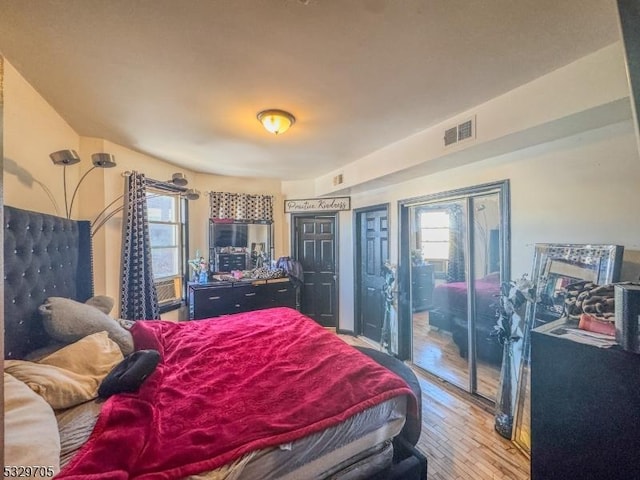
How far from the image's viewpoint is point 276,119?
216 centimetres

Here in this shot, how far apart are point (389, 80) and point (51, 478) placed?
232 centimetres

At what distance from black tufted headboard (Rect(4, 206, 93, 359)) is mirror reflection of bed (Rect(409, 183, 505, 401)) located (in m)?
3.26

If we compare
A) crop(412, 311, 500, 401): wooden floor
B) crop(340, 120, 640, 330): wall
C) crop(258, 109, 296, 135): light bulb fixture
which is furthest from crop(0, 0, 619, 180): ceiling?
crop(412, 311, 500, 401): wooden floor

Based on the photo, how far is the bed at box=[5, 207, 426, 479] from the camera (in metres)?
1.07

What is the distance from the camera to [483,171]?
251cm

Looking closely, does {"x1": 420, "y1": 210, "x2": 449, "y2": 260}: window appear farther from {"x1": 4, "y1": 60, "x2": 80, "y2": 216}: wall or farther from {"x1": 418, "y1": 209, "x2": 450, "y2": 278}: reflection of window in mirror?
{"x1": 4, "y1": 60, "x2": 80, "y2": 216}: wall

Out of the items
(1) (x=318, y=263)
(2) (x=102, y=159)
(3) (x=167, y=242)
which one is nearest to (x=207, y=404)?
(2) (x=102, y=159)

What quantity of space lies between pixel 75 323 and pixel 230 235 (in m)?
2.78

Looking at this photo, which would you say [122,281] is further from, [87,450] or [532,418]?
[532,418]

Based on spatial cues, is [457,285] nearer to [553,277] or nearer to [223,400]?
[553,277]

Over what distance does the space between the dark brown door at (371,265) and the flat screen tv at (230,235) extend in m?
1.83

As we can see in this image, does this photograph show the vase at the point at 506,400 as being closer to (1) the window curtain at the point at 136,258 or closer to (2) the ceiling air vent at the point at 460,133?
(2) the ceiling air vent at the point at 460,133

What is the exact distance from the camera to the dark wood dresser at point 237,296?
3660 millimetres

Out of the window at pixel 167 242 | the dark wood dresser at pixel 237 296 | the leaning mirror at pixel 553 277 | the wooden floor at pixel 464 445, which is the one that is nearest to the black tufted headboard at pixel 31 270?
the window at pixel 167 242
